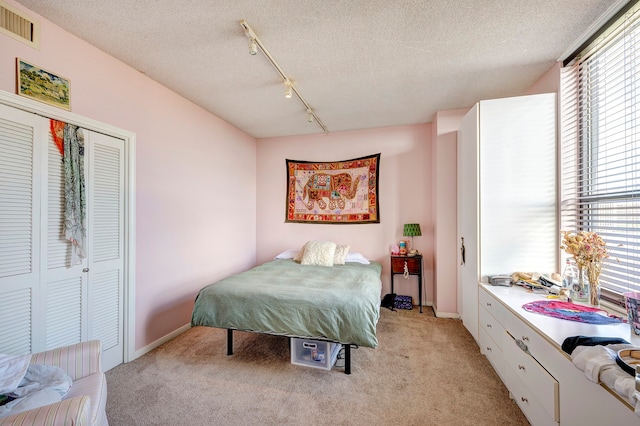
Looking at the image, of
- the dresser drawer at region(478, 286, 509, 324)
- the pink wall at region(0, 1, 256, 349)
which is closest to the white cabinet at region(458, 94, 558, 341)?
the dresser drawer at region(478, 286, 509, 324)

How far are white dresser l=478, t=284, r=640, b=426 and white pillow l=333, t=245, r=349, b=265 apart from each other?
1.85 meters

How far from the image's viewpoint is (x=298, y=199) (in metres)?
4.27

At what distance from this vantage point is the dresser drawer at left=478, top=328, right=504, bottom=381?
191 cm

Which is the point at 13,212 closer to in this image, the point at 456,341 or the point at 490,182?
the point at 490,182

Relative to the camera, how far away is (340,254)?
143 inches

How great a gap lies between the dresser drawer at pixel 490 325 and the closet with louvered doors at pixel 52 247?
10.6 ft

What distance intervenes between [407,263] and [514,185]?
1703 millimetres

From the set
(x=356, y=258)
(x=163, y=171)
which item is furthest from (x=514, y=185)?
(x=163, y=171)

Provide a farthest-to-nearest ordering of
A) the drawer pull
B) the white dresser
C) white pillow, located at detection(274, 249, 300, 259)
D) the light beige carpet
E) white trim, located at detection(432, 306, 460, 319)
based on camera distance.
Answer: white pillow, located at detection(274, 249, 300, 259) < white trim, located at detection(432, 306, 460, 319) < the light beige carpet < the drawer pull < the white dresser

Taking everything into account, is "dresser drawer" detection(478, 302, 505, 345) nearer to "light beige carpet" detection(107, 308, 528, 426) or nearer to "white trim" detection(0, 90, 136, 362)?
"light beige carpet" detection(107, 308, 528, 426)

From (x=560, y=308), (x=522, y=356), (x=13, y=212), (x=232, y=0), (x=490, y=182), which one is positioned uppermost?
(x=232, y=0)

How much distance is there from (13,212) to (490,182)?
3693 mm

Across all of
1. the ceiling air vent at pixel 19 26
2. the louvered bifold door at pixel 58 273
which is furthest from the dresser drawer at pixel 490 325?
the ceiling air vent at pixel 19 26

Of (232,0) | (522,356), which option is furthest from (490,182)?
(232,0)
